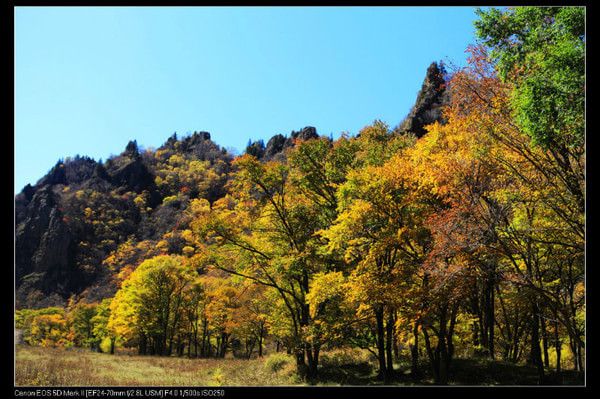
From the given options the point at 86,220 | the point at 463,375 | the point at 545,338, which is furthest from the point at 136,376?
the point at 86,220

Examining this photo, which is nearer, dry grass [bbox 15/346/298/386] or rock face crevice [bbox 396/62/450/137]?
dry grass [bbox 15/346/298/386]

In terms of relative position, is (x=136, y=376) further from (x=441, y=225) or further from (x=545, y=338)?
(x=545, y=338)

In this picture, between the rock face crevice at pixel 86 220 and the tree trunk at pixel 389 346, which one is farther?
the rock face crevice at pixel 86 220

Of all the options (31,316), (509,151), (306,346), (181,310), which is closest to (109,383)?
(306,346)

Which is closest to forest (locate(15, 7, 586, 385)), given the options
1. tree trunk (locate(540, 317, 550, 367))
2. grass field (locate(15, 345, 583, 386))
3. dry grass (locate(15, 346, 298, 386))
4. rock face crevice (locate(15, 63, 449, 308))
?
tree trunk (locate(540, 317, 550, 367))

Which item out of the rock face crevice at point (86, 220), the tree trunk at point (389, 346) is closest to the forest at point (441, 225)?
the tree trunk at point (389, 346)

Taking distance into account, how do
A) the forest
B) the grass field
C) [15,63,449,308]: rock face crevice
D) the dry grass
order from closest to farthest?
1. the forest
2. the dry grass
3. the grass field
4. [15,63,449,308]: rock face crevice

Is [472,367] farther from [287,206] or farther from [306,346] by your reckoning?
[287,206]

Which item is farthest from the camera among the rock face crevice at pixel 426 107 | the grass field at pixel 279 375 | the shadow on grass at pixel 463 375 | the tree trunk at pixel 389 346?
the rock face crevice at pixel 426 107

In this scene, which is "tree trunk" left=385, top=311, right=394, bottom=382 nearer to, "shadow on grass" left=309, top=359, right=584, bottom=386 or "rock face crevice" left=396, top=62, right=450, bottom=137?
"shadow on grass" left=309, top=359, right=584, bottom=386

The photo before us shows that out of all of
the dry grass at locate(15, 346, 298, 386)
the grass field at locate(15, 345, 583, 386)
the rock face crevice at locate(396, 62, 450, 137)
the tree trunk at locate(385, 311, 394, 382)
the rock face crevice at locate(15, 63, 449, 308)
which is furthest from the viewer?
the rock face crevice at locate(15, 63, 449, 308)

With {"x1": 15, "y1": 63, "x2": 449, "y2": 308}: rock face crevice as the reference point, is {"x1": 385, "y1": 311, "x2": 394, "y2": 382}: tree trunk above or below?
below

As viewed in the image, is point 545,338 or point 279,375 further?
point 545,338

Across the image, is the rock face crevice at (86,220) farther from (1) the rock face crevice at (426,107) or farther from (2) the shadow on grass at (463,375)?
(2) the shadow on grass at (463,375)
